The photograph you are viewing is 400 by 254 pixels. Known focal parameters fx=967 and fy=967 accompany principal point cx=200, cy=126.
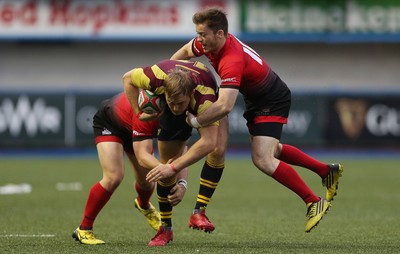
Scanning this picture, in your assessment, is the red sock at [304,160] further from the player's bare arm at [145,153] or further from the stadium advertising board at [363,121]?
the stadium advertising board at [363,121]

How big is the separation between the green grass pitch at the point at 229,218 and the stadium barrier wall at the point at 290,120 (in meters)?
4.09

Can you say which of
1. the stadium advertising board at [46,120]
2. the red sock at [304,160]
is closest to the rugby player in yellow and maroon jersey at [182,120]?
the red sock at [304,160]

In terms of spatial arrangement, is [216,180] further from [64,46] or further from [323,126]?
[64,46]

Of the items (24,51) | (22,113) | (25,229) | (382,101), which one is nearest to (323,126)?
(382,101)

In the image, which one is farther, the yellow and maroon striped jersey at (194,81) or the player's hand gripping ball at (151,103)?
the player's hand gripping ball at (151,103)

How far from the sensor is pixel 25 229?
939 cm

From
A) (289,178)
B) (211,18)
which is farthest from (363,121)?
(211,18)

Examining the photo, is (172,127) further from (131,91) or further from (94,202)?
(94,202)

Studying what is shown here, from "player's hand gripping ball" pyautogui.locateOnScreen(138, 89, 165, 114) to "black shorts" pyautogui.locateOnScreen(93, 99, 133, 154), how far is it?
2.00 ft

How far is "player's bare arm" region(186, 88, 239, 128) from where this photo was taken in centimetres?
769

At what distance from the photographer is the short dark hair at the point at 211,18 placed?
7.97 m

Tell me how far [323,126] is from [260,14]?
14.1 ft

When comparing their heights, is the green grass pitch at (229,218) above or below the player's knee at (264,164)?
below

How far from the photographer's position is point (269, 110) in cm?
855
